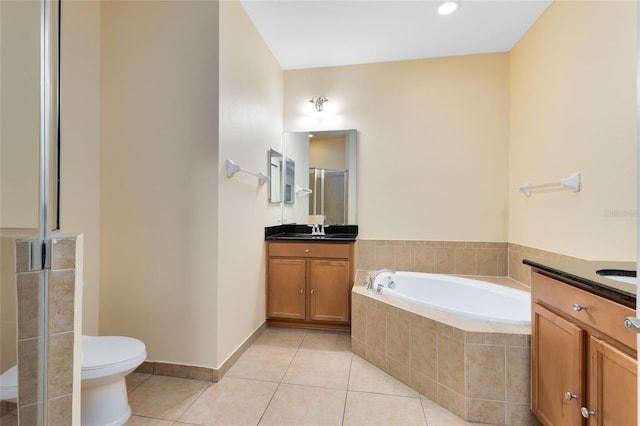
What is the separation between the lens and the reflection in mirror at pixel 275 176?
2.95 metres

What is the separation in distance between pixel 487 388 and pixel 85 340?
2.22 metres

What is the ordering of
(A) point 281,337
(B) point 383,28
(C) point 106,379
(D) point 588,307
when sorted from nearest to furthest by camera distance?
(D) point 588,307 → (C) point 106,379 → (B) point 383,28 → (A) point 281,337

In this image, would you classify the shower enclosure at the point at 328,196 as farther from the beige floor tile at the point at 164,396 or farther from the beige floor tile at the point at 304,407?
the beige floor tile at the point at 164,396

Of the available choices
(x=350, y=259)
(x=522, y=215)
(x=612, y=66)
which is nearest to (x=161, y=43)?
(x=350, y=259)

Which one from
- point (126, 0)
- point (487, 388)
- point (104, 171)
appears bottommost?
point (487, 388)

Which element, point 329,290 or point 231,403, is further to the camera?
point 329,290

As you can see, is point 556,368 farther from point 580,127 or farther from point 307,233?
point 307,233

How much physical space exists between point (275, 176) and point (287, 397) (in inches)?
78.1

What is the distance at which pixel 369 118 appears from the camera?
126 inches

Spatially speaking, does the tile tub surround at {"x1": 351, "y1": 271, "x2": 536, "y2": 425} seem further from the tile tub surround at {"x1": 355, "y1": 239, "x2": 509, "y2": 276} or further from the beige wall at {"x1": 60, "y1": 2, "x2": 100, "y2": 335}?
the beige wall at {"x1": 60, "y1": 2, "x2": 100, "y2": 335}

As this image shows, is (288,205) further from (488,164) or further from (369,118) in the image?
(488,164)

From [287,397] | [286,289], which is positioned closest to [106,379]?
→ [287,397]

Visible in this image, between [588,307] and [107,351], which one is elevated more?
[588,307]

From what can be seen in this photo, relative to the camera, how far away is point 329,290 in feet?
9.09
